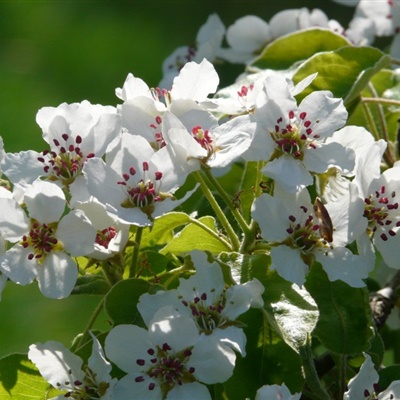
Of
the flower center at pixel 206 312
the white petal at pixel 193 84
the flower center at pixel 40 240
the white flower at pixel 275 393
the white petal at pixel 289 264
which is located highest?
the white petal at pixel 193 84

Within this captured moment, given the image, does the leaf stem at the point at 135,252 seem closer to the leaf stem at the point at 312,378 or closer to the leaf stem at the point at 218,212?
the leaf stem at the point at 218,212

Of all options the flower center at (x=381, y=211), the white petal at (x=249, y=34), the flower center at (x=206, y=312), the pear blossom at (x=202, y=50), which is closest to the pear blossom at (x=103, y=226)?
the flower center at (x=206, y=312)

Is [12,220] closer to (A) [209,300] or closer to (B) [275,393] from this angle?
(A) [209,300]

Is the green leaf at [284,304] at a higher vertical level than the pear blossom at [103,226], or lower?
lower

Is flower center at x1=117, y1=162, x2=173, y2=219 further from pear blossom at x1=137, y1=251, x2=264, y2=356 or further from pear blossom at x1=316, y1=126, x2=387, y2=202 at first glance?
pear blossom at x1=316, y1=126, x2=387, y2=202

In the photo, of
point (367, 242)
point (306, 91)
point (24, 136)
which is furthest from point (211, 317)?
point (24, 136)

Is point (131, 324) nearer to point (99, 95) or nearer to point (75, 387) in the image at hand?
point (75, 387)

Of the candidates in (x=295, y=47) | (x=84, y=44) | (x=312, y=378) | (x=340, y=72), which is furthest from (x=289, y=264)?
(x=84, y=44)

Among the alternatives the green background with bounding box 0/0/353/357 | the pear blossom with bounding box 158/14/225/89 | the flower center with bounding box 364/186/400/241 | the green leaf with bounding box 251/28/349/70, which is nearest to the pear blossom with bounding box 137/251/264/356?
the flower center with bounding box 364/186/400/241
